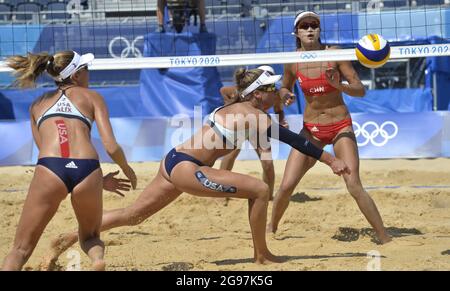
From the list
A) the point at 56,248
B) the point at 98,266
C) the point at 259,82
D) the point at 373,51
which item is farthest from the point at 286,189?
the point at 98,266

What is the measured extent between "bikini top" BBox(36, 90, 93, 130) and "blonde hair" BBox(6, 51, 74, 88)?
193 millimetres

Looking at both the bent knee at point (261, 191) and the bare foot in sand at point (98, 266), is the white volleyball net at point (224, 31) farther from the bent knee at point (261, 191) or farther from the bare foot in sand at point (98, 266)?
the bare foot in sand at point (98, 266)

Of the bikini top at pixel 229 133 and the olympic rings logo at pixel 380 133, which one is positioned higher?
the bikini top at pixel 229 133

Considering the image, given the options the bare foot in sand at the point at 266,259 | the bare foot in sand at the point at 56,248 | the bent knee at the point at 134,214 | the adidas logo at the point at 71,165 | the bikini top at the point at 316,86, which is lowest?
the bare foot in sand at the point at 266,259

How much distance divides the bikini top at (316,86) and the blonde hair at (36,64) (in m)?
2.39

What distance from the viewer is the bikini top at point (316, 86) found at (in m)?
6.24

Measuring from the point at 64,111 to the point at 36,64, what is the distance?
0.35m

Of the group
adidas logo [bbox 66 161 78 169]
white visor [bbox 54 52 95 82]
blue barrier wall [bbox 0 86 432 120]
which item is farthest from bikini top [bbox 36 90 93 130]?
blue barrier wall [bbox 0 86 432 120]

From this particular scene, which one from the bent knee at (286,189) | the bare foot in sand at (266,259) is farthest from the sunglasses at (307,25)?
the bare foot in sand at (266,259)

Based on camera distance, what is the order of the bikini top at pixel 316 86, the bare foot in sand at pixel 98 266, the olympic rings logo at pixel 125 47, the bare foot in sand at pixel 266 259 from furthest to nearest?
1. the olympic rings logo at pixel 125 47
2. the bikini top at pixel 316 86
3. the bare foot in sand at pixel 266 259
4. the bare foot in sand at pixel 98 266

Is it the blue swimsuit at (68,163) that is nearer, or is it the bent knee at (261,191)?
the blue swimsuit at (68,163)

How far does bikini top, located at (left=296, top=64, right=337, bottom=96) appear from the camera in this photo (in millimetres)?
6238

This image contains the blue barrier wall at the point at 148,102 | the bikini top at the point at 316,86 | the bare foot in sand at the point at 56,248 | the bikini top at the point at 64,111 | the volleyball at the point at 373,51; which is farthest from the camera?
the blue barrier wall at the point at 148,102
